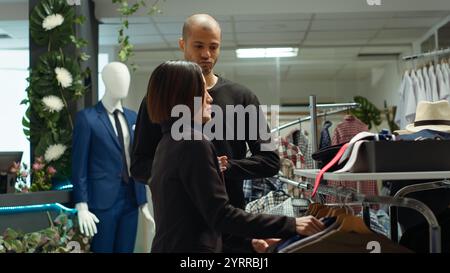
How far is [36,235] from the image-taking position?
8.82 feet

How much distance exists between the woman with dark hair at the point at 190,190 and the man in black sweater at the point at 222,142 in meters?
0.24

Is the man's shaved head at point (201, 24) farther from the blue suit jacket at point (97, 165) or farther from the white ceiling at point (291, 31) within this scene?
the white ceiling at point (291, 31)

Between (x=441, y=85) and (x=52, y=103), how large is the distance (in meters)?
2.57

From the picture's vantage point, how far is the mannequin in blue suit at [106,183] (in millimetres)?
2742

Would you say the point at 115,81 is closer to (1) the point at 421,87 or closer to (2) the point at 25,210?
(2) the point at 25,210

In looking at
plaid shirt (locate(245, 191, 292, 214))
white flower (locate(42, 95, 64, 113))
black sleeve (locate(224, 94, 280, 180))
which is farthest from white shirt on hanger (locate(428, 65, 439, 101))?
black sleeve (locate(224, 94, 280, 180))

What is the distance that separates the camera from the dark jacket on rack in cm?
108

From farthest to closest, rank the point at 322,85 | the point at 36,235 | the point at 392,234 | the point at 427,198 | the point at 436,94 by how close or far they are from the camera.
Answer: the point at 322,85 → the point at 436,94 → the point at 36,235 → the point at 427,198 → the point at 392,234

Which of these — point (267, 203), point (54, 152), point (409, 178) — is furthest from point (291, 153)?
point (409, 178)

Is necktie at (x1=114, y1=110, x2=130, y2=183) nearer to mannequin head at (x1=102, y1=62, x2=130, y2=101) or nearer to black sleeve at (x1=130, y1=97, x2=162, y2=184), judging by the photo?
mannequin head at (x1=102, y1=62, x2=130, y2=101)

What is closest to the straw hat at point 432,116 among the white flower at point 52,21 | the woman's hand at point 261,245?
the woman's hand at point 261,245
